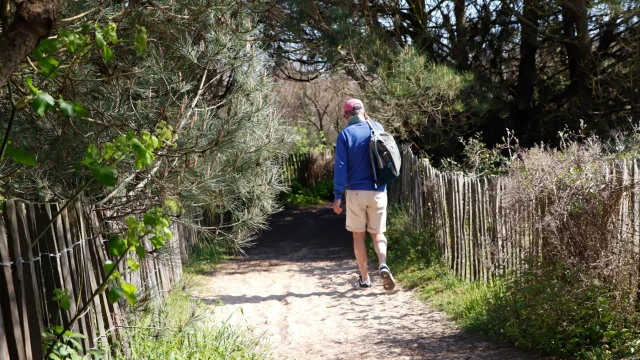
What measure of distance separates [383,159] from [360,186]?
1.24 feet

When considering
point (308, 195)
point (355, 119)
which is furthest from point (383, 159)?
point (308, 195)

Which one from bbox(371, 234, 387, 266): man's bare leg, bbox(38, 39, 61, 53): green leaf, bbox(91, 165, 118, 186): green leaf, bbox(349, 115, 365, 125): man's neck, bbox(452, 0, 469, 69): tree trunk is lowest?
bbox(371, 234, 387, 266): man's bare leg

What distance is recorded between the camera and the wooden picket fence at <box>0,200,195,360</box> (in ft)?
9.18

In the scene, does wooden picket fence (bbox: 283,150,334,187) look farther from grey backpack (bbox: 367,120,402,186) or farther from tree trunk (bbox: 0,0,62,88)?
tree trunk (bbox: 0,0,62,88)

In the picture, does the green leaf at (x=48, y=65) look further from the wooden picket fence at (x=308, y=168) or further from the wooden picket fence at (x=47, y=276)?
the wooden picket fence at (x=308, y=168)

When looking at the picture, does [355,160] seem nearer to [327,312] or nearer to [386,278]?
[386,278]

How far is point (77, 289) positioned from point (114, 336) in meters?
0.58

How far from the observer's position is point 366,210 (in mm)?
6832

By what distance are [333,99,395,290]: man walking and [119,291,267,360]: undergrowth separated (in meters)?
1.97

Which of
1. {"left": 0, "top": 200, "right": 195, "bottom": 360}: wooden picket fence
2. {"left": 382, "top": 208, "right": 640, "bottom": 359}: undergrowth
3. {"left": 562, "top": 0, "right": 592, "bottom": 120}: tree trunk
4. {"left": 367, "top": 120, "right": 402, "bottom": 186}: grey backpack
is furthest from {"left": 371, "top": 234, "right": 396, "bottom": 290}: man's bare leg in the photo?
{"left": 562, "top": 0, "right": 592, "bottom": 120}: tree trunk

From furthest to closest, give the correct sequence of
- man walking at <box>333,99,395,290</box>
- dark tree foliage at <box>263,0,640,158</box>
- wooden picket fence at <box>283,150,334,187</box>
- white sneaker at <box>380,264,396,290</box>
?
1. wooden picket fence at <box>283,150,334,187</box>
2. dark tree foliage at <box>263,0,640,158</box>
3. man walking at <box>333,99,395,290</box>
4. white sneaker at <box>380,264,396,290</box>

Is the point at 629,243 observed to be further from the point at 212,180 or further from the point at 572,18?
the point at 572,18

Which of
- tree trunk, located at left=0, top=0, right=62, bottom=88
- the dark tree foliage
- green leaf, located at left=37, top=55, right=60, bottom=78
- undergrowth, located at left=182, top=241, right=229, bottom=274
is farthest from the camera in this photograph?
the dark tree foliage

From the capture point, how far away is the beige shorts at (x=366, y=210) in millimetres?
6715
